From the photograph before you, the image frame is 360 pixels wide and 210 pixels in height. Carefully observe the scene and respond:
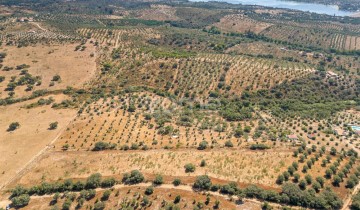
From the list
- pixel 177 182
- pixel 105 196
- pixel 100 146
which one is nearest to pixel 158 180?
pixel 177 182

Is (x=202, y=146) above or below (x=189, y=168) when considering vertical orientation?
above

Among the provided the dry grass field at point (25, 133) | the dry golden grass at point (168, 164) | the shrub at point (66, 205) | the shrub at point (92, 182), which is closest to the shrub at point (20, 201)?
the dry golden grass at point (168, 164)

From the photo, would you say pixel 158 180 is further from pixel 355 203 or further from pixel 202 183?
pixel 355 203

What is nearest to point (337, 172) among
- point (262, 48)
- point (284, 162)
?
point (284, 162)

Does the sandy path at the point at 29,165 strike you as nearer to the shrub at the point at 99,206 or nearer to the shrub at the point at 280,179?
the shrub at the point at 99,206

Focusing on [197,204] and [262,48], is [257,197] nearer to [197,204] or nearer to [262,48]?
[197,204]
